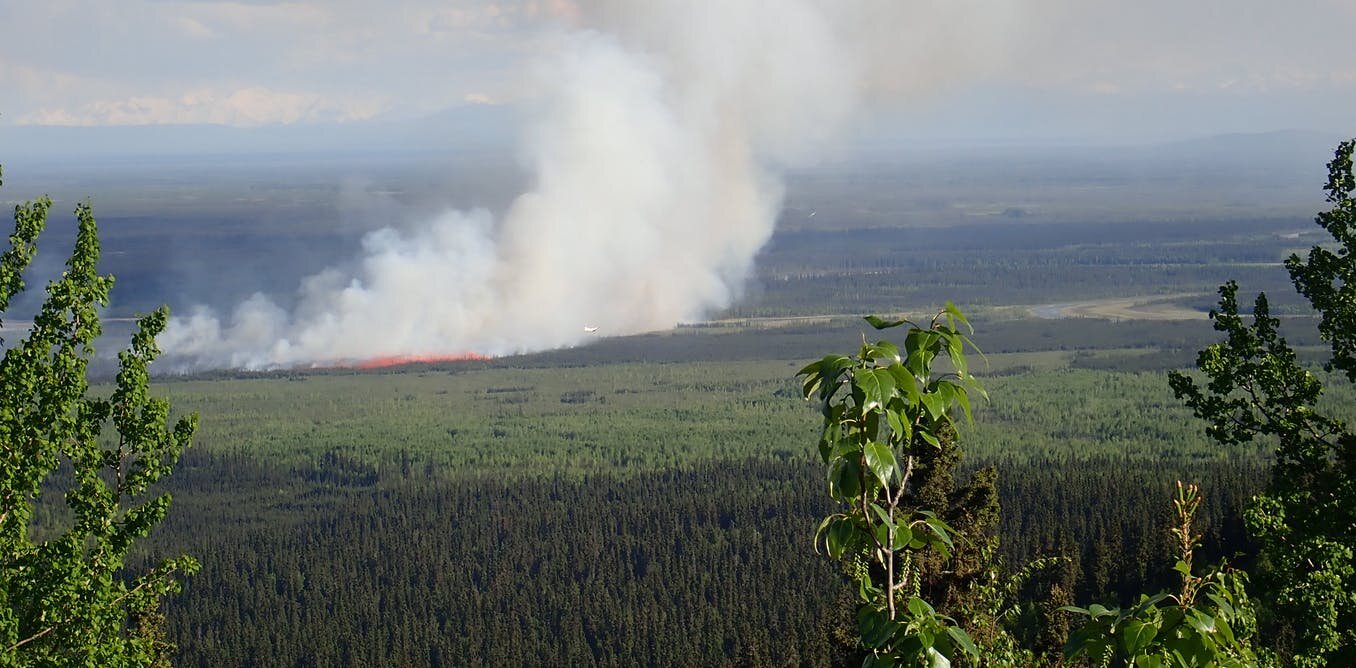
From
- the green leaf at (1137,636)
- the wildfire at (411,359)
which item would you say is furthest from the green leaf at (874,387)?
the wildfire at (411,359)

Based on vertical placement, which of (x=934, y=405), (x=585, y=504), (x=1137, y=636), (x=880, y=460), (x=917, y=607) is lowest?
(x=585, y=504)

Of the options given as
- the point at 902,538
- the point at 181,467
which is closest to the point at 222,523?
the point at 181,467

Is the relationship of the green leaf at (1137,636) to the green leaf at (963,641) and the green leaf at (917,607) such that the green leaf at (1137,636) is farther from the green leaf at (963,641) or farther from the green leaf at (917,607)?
the green leaf at (917,607)

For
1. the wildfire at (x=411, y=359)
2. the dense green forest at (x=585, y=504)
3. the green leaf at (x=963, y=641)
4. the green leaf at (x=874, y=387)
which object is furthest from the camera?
the wildfire at (x=411, y=359)

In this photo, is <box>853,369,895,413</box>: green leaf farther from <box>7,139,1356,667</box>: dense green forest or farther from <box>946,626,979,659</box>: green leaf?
<box>7,139,1356,667</box>: dense green forest

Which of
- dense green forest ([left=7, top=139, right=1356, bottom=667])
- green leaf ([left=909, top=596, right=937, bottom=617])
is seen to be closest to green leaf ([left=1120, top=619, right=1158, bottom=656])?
green leaf ([left=909, top=596, right=937, bottom=617])

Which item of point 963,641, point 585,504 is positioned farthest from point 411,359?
point 963,641

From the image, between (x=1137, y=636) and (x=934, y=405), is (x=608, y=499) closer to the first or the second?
(x=1137, y=636)

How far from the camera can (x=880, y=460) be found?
621 cm

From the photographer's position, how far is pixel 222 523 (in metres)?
84.4

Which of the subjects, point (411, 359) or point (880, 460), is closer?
point (880, 460)

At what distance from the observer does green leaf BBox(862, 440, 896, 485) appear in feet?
20.2

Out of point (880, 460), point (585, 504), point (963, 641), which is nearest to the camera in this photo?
point (963, 641)

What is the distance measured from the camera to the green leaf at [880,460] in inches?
242
